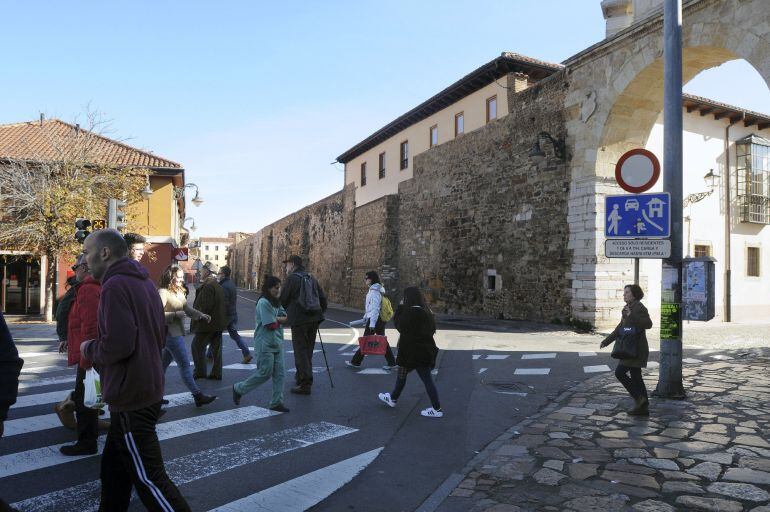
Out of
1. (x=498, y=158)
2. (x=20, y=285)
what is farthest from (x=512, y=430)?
(x=20, y=285)

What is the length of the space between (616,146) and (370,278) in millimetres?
8835

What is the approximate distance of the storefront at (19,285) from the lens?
20875 mm

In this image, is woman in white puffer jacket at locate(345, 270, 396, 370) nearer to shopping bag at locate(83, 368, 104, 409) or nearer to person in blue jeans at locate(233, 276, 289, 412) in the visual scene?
person in blue jeans at locate(233, 276, 289, 412)

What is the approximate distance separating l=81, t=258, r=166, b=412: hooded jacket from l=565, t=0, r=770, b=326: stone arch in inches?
515

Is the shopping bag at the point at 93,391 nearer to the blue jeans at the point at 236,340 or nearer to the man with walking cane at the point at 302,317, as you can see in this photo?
the man with walking cane at the point at 302,317

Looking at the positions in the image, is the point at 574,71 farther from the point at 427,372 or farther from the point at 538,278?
the point at 427,372

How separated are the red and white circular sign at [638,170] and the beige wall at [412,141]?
12.5 m

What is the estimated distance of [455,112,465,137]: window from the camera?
22.0 metres

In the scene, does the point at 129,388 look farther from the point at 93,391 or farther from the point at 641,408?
the point at 641,408

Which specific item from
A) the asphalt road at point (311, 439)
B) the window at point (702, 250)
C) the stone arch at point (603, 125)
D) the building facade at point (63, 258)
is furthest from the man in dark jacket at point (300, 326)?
the window at point (702, 250)

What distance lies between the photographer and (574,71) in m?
15.2

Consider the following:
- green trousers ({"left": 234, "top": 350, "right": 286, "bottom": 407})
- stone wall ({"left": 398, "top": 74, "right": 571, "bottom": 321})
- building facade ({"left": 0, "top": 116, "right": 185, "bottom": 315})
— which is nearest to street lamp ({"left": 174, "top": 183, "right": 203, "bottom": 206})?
building facade ({"left": 0, "top": 116, "right": 185, "bottom": 315})

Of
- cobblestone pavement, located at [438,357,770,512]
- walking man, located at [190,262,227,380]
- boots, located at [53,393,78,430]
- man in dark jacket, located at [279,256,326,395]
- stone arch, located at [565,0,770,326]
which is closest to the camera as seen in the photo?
cobblestone pavement, located at [438,357,770,512]

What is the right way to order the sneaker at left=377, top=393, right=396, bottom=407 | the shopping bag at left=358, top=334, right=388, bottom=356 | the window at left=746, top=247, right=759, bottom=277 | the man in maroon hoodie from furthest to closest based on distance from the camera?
the window at left=746, top=247, right=759, bottom=277 → the shopping bag at left=358, top=334, right=388, bottom=356 → the sneaker at left=377, top=393, right=396, bottom=407 → the man in maroon hoodie
